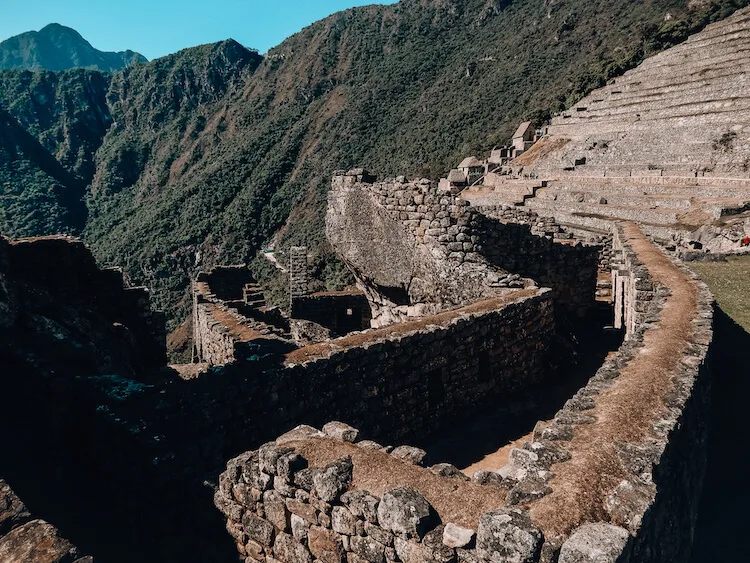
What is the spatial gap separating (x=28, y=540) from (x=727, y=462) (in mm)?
7963

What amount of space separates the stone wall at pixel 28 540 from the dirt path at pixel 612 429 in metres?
2.40

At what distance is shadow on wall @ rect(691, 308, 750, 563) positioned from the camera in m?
5.57

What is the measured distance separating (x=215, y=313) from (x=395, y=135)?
81.2 m

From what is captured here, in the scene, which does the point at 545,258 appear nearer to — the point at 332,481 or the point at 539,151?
the point at 332,481

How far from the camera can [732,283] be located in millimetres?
12250

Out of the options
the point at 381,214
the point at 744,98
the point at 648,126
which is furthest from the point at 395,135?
the point at 381,214

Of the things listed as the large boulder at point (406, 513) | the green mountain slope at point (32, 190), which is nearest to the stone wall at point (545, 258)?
the large boulder at point (406, 513)

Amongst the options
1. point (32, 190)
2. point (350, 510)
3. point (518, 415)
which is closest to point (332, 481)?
point (350, 510)

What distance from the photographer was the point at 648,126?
47.1m

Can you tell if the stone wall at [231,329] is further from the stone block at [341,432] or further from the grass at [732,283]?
the grass at [732,283]

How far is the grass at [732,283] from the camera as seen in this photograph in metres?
9.78

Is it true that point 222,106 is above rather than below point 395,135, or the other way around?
above

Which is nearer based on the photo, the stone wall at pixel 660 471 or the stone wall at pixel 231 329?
the stone wall at pixel 660 471

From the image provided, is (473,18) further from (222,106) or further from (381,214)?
(381,214)
